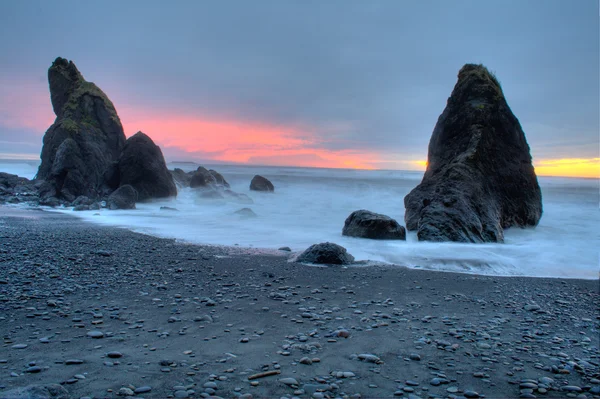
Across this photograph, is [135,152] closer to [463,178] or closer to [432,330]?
[463,178]

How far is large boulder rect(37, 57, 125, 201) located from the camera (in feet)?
54.2

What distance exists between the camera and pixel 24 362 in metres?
2.82

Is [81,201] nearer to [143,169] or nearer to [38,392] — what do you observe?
[143,169]

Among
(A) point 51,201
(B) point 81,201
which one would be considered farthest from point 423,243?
(A) point 51,201

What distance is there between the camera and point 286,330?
3564mm

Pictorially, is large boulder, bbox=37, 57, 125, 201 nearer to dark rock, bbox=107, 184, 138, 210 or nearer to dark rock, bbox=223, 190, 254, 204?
dark rock, bbox=107, 184, 138, 210

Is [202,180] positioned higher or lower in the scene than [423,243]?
higher

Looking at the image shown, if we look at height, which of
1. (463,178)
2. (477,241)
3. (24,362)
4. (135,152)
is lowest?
(24,362)

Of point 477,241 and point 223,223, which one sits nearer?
point 477,241

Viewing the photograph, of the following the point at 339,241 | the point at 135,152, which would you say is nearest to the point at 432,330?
the point at 339,241

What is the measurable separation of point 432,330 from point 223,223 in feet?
29.2

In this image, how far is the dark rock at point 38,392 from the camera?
2232 millimetres

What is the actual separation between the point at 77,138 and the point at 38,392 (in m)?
20.0

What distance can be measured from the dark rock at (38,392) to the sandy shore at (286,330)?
0.04 meters
